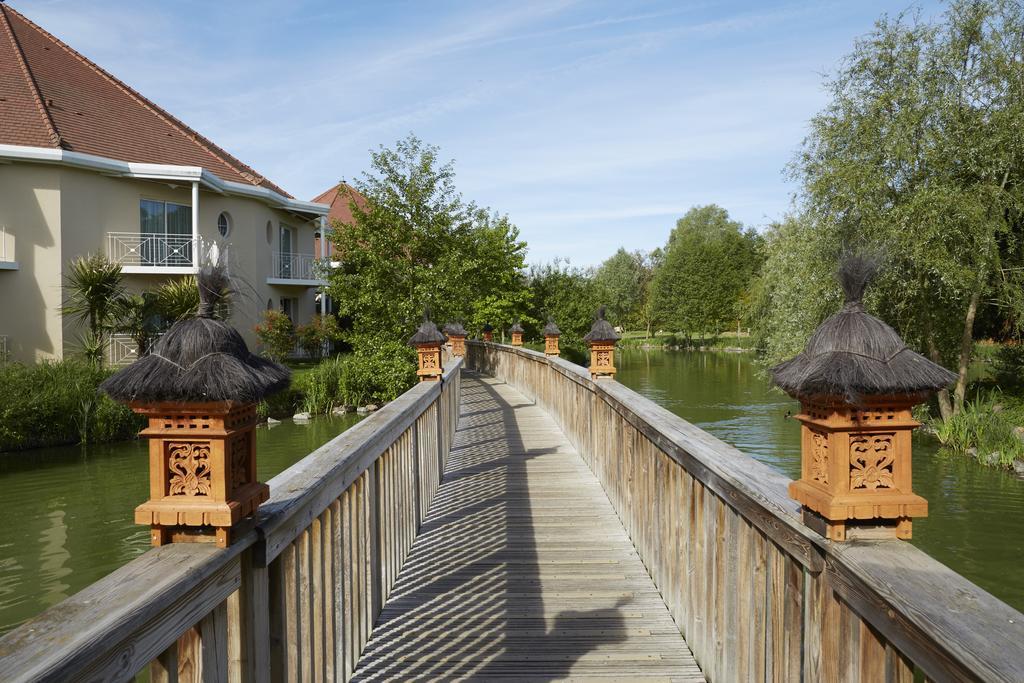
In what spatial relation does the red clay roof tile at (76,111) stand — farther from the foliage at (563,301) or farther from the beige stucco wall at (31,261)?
the foliage at (563,301)

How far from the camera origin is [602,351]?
26.9 feet

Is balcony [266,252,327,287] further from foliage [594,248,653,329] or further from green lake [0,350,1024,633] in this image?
foliage [594,248,653,329]

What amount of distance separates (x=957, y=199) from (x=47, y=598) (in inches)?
672

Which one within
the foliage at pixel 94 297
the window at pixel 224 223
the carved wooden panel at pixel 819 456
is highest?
the window at pixel 224 223

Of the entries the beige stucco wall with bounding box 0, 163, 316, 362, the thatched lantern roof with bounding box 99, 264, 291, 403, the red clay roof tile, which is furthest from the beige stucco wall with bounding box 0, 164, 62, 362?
the thatched lantern roof with bounding box 99, 264, 291, 403

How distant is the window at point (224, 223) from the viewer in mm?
23188

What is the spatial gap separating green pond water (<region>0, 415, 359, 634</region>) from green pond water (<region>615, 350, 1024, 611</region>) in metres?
8.32

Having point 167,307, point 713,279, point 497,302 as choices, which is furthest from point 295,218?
point 713,279

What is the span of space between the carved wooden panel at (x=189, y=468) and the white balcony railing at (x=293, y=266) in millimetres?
25341

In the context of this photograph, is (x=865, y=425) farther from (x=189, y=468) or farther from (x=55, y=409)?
(x=55, y=409)

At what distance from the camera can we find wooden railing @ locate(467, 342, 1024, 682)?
1.52 m

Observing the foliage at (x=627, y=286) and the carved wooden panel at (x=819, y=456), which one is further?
→ the foliage at (x=627, y=286)

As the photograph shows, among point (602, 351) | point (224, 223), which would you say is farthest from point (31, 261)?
point (602, 351)

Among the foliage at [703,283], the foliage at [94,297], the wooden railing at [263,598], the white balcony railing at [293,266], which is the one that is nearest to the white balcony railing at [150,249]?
the foliage at [94,297]
